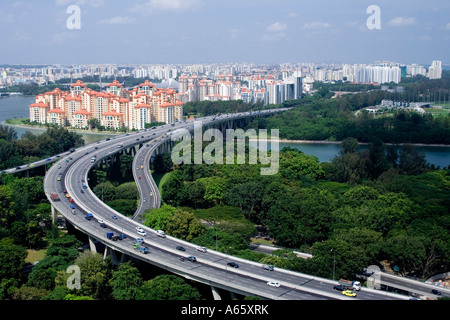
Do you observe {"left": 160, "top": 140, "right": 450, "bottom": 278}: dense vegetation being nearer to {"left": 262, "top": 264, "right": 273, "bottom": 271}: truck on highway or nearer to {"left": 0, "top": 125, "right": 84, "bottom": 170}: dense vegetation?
{"left": 262, "top": 264, "right": 273, "bottom": 271}: truck on highway

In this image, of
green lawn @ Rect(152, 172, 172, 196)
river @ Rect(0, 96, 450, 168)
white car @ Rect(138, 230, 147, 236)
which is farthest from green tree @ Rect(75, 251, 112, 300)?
river @ Rect(0, 96, 450, 168)

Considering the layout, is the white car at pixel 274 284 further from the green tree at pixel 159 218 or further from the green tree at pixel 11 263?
the green tree at pixel 11 263

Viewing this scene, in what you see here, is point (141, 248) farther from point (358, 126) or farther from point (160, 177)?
point (358, 126)

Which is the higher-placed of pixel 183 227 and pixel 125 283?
pixel 183 227

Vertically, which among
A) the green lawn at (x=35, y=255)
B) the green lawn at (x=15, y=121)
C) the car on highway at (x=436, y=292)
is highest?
the green lawn at (x=15, y=121)

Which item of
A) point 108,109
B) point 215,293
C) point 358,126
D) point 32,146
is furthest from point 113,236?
point 108,109

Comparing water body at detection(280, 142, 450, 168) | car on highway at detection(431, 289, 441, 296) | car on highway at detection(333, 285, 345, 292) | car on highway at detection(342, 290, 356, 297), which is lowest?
car on highway at detection(431, 289, 441, 296)

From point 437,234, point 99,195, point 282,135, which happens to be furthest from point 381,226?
point 282,135

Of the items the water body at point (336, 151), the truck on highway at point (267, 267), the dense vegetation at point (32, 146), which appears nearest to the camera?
the truck on highway at point (267, 267)

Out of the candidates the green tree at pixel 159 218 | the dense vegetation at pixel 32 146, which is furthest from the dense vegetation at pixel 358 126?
the green tree at pixel 159 218

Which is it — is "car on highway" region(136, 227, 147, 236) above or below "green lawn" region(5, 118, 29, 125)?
below

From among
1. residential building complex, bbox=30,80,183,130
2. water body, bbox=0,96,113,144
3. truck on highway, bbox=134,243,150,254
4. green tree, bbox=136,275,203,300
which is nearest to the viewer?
green tree, bbox=136,275,203,300

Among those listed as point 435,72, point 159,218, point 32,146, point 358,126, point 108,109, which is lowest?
point 159,218

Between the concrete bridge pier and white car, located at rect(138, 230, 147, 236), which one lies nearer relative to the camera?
the concrete bridge pier
